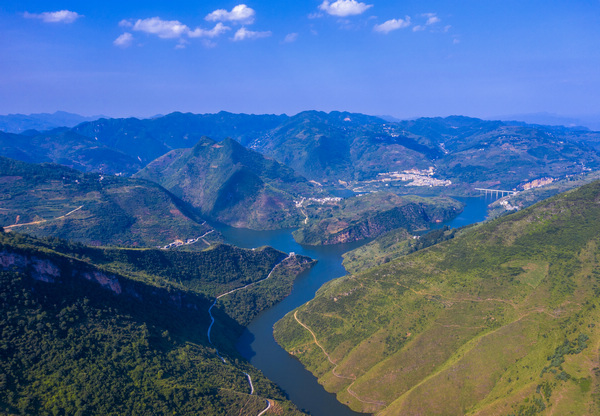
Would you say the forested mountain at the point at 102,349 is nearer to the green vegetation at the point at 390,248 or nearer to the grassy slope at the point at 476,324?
the grassy slope at the point at 476,324

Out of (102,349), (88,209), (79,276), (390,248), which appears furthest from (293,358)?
(88,209)

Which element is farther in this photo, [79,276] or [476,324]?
[476,324]

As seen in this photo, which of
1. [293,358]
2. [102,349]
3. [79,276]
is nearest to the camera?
[102,349]

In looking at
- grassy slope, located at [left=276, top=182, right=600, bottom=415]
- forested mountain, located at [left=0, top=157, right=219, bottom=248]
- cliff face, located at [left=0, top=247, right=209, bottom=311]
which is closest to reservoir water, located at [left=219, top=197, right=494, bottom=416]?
grassy slope, located at [left=276, top=182, right=600, bottom=415]

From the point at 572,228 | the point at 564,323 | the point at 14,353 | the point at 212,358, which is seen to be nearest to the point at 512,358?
the point at 564,323

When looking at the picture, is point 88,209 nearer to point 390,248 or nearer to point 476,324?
point 390,248

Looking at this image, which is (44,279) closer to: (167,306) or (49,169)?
(167,306)

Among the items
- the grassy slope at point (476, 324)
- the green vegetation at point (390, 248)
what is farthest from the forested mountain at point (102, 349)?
the green vegetation at point (390, 248)
